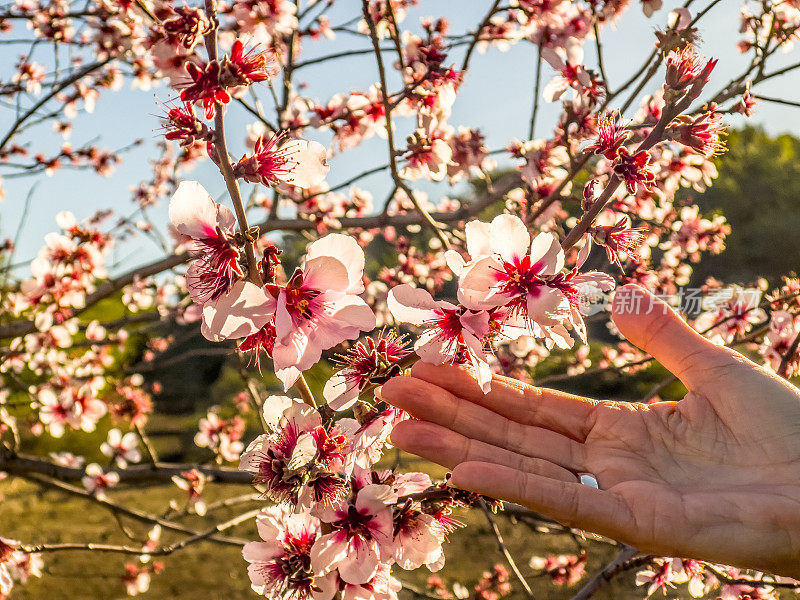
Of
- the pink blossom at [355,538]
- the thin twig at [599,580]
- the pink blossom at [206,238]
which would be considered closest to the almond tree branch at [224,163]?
the pink blossom at [206,238]

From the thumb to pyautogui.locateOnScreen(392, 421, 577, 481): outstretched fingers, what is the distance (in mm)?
426

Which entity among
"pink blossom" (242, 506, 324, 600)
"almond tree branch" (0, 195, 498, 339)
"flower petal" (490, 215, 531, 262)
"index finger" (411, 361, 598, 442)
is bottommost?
"pink blossom" (242, 506, 324, 600)

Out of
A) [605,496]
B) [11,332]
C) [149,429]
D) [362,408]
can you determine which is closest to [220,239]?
[362,408]

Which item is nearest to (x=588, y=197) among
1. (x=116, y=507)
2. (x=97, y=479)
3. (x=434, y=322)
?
(x=434, y=322)

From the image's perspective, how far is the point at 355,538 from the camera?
1117mm

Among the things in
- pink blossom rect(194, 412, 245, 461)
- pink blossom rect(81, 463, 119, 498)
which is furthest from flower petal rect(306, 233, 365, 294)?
pink blossom rect(194, 412, 245, 461)

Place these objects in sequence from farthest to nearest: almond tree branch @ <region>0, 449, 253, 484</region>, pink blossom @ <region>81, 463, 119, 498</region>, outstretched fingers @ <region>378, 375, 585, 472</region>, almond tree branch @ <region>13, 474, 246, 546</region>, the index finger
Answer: pink blossom @ <region>81, 463, 119, 498</region> → almond tree branch @ <region>0, 449, 253, 484</region> → almond tree branch @ <region>13, 474, 246, 546</region> → the index finger → outstretched fingers @ <region>378, 375, 585, 472</region>

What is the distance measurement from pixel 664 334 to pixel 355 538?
93 cm

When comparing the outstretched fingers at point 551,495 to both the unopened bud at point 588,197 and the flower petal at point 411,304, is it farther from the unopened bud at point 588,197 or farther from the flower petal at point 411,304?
the unopened bud at point 588,197

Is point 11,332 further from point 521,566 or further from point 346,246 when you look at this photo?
point 521,566

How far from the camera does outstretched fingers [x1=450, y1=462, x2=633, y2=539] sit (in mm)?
1066

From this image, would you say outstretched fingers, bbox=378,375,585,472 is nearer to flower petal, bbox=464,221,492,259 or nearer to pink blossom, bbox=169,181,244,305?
flower petal, bbox=464,221,492,259

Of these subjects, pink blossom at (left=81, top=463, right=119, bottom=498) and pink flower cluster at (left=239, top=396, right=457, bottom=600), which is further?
pink blossom at (left=81, top=463, right=119, bottom=498)

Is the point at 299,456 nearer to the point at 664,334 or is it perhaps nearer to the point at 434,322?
the point at 434,322
